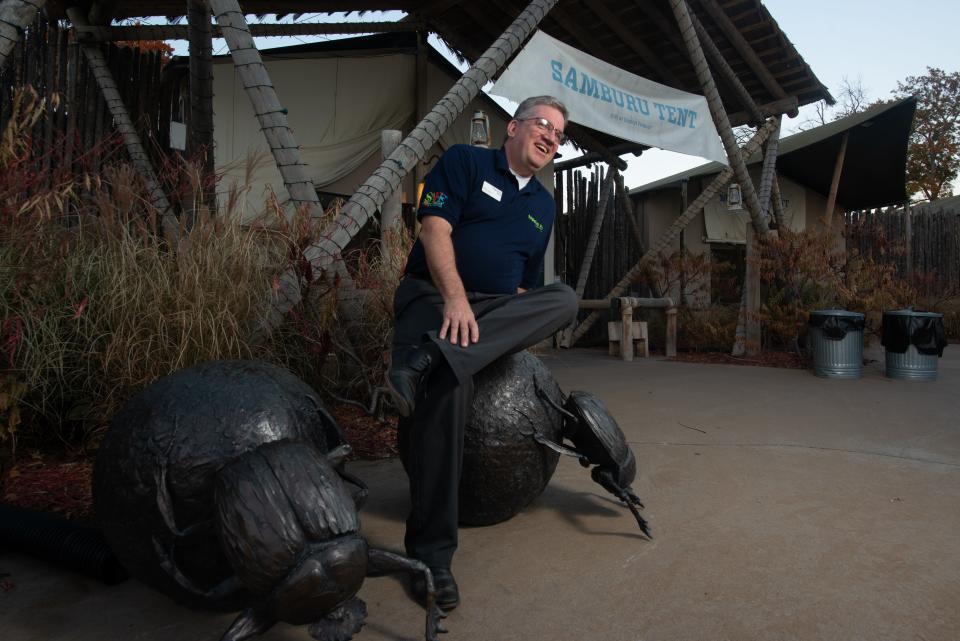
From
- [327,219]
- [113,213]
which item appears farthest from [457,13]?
[113,213]

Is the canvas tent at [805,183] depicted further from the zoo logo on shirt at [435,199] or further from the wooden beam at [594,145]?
the zoo logo on shirt at [435,199]

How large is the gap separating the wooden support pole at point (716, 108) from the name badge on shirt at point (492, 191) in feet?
18.7

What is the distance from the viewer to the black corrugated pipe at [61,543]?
7.08 ft

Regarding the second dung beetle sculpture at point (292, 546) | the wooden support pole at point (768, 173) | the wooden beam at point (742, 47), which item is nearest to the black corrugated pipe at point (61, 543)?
the second dung beetle sculpture at point (292, 546)

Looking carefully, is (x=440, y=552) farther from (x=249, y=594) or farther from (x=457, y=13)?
(x=457, y=13)

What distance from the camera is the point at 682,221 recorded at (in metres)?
9.51

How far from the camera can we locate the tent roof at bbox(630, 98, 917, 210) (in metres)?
11.3

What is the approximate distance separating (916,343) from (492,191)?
6.11 metres

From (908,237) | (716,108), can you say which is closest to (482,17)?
(716,108)

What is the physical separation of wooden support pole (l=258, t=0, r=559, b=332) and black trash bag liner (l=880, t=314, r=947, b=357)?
4.86 m

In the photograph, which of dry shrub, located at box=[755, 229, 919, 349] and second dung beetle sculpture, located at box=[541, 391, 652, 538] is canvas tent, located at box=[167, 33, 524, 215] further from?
second dung beetle sculpture, located at box=[541, 391, 652, 538]

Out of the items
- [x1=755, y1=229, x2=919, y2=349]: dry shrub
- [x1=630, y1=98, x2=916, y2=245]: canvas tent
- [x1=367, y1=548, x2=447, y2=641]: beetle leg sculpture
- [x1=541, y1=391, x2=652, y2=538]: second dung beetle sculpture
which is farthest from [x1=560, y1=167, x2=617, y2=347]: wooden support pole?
[x1=367, y1=548, x2=447, y2=641]: beetle leg sculpture

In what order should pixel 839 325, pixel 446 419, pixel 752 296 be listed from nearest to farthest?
pixel 446 419 → pixel 839 325 → pixel 752 296

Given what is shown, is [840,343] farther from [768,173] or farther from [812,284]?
[768,173]
